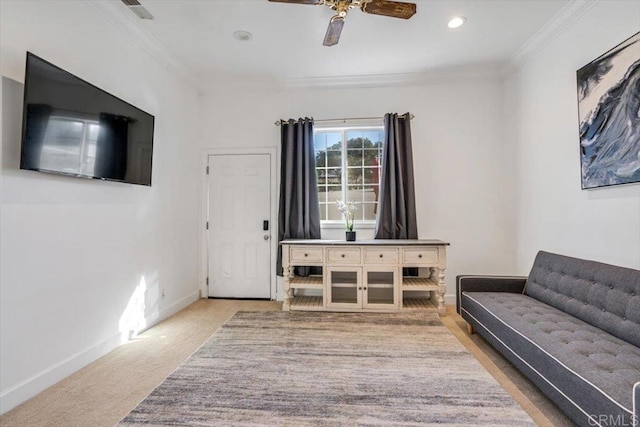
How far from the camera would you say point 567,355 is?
162 cm

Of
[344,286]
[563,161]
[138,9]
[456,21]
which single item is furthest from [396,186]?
[138,9]

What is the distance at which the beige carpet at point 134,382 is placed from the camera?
174 centimetres

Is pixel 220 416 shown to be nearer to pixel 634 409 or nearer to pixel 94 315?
pixel 94 315

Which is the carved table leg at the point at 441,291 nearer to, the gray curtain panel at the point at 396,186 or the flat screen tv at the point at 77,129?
the gray curtain panel at the point at 396,186

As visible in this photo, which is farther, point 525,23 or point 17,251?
point 525,23

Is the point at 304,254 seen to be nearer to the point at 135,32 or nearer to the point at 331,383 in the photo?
the point at 331,383

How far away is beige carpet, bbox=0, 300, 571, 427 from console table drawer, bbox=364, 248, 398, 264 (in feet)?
2.80

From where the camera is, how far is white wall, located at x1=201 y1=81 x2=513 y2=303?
3.81 metres

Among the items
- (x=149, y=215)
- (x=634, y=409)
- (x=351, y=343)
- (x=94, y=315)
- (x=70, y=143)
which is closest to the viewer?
(x=634, y=409)

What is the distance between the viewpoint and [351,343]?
2.64 m

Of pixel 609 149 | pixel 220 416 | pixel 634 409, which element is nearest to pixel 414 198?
pixel 609 149

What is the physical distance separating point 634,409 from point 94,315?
330 cm

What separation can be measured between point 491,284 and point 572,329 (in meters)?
1.00

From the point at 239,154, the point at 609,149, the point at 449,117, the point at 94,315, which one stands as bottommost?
the point at 94,315
